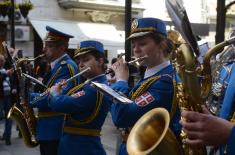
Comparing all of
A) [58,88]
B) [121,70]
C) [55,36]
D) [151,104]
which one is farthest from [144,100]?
[55,36]

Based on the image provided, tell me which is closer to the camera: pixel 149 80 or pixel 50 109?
pixel 149 80

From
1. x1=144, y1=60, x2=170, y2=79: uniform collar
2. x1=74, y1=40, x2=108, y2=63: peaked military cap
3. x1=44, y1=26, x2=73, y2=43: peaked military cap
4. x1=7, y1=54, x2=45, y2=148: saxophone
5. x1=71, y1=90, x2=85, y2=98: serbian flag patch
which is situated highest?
x1=44, y1=26, x2=73, y2=43: peaked military cap

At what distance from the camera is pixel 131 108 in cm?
280

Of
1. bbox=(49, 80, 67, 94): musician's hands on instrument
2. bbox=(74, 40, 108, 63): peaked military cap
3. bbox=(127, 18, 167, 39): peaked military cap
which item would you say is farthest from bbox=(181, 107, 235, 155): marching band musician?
bbox=(49, 80, 67, 94): musician's hands on instrument

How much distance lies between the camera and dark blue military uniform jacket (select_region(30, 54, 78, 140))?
436cm

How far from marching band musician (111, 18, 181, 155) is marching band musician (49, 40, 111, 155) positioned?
2.34 ft

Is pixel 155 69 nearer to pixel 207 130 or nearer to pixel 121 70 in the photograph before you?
pixel 121 70

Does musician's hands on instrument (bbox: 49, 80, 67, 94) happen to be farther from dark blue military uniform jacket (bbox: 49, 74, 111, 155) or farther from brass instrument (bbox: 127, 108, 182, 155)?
brass instrument (bbox: 127, 108, 182, 155)

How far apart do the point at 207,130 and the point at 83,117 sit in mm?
2303

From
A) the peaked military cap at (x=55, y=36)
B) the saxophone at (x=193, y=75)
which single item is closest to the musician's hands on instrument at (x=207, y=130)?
the saxophone at (x=193, y=75)

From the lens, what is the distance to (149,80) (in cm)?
292

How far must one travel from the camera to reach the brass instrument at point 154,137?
2.11 m

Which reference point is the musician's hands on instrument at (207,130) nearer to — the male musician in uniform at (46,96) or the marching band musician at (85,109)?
the marching band musician at (85,109)

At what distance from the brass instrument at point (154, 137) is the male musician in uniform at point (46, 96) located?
1917 mm
